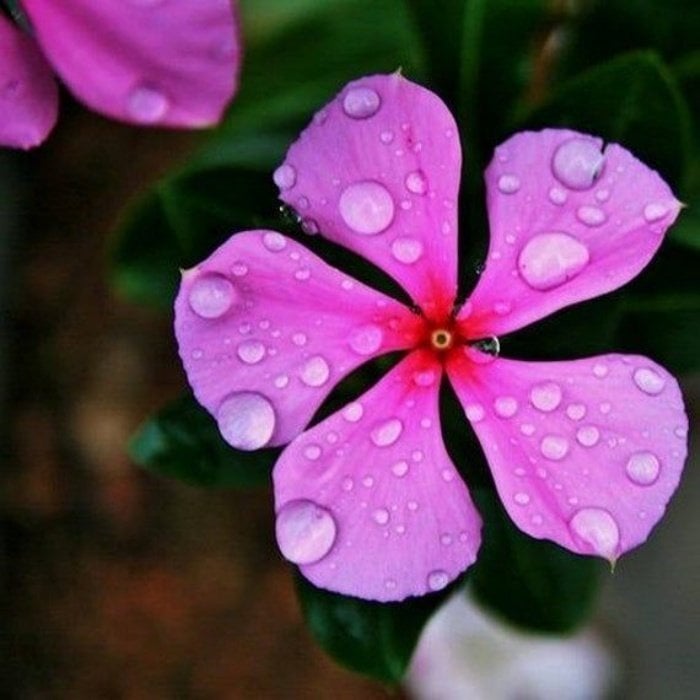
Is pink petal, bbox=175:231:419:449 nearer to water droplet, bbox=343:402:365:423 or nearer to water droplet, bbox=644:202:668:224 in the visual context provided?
water droplet, bbox=343:402:365:423

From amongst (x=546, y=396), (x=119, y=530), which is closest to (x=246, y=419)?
(x=546, y=396)

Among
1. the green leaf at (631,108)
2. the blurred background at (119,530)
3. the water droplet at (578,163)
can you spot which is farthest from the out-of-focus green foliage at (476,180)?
the blurred background at (119,530)

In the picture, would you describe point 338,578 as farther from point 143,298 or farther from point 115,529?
point 115,529

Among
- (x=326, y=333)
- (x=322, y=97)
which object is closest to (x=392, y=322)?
(x=326, y=333)

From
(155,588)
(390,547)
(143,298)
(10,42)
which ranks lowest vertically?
(155,588)

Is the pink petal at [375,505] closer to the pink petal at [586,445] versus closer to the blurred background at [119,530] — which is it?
the pink petal at [586,445]

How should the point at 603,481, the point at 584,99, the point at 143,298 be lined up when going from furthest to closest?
the point at 143,298 < the point at 584,99 < the point at 603,481

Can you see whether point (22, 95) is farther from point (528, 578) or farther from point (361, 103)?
point (528, 578)
